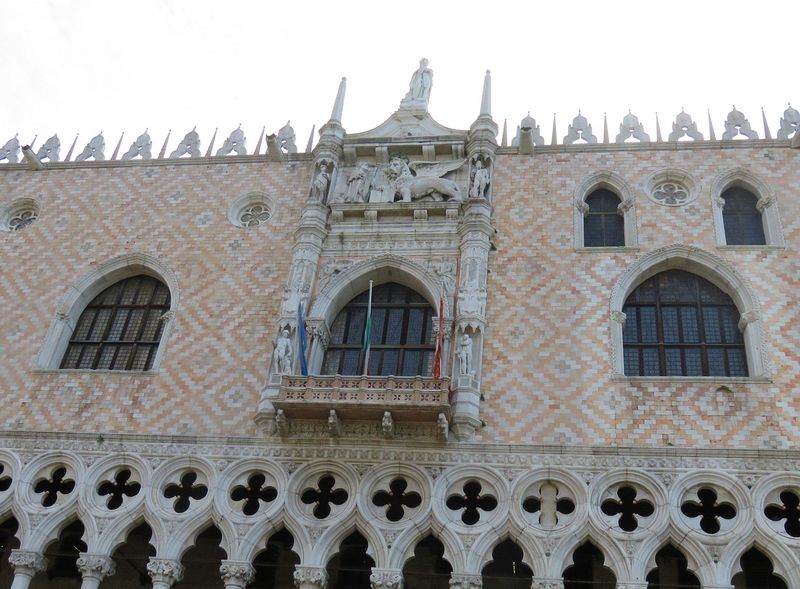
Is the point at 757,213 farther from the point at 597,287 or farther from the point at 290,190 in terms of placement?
the point at 290,190

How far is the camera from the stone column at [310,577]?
14570 millimetres

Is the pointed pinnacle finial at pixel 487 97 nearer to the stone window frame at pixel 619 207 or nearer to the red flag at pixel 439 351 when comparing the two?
the stone window frame at pixel 619 207

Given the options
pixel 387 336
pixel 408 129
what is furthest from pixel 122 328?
pixel 408 129

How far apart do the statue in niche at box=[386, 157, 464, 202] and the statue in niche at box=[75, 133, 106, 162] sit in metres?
7.34

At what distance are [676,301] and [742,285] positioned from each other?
1218mm

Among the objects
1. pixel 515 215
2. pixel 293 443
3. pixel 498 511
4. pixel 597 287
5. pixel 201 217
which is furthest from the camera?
pixel 201 217

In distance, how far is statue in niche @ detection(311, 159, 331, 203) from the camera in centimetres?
1905

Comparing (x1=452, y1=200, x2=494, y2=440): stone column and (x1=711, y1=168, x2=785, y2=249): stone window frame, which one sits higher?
(x1=711, y1=168, x2=785, y2=249): stone window frame

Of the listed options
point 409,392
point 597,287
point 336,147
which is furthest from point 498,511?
point 336,147

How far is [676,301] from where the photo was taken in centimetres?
1711

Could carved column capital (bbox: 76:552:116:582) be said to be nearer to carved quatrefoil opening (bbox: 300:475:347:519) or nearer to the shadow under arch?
carved quatrefoil opening (bbox: 300:475:347:519)

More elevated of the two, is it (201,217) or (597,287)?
(201,217)

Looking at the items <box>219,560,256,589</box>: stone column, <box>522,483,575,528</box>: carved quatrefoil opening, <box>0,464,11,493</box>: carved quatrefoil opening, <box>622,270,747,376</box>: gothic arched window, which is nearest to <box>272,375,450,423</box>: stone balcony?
<box>522,483,575,528</box>: carved quatrefoil opening

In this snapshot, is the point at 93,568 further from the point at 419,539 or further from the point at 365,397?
the point at 419,539
